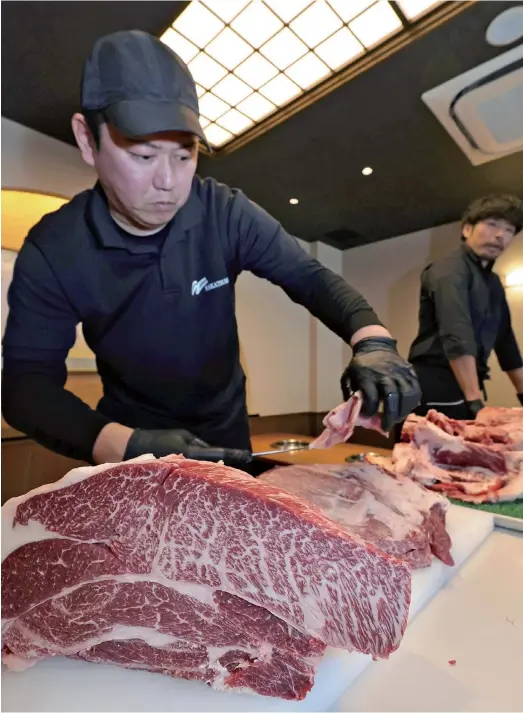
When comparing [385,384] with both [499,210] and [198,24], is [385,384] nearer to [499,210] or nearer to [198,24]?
[198,24]

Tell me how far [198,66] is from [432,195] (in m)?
1.88

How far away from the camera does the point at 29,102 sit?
2.04 metres

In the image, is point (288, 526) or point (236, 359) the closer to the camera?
point (288, 526)

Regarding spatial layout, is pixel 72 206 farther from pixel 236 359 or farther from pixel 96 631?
pixel 96 631

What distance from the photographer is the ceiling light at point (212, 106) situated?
2.14 metres

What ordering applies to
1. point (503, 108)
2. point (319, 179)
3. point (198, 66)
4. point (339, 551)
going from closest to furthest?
point (339, 551) < point (198, 66) < point (503, 108) < point (319, 179)

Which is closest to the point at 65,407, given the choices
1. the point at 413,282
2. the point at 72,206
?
the point at 72,206

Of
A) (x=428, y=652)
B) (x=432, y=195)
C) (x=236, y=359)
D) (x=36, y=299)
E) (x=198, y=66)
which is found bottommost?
(x=428, y=652)

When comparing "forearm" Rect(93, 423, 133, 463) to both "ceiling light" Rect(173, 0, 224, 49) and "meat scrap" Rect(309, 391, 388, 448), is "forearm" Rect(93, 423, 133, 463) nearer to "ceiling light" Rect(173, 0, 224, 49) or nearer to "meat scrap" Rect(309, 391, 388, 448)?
"meat scrap" Rect(309, 391, 388, 448)

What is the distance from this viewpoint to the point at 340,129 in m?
2.29

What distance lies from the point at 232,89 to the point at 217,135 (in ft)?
1.31

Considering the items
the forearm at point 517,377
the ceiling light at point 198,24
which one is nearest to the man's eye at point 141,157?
the ceiling light at point 198,24

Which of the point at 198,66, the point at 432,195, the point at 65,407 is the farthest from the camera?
the point at 432,195

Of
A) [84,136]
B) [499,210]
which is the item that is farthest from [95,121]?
[499,210]
